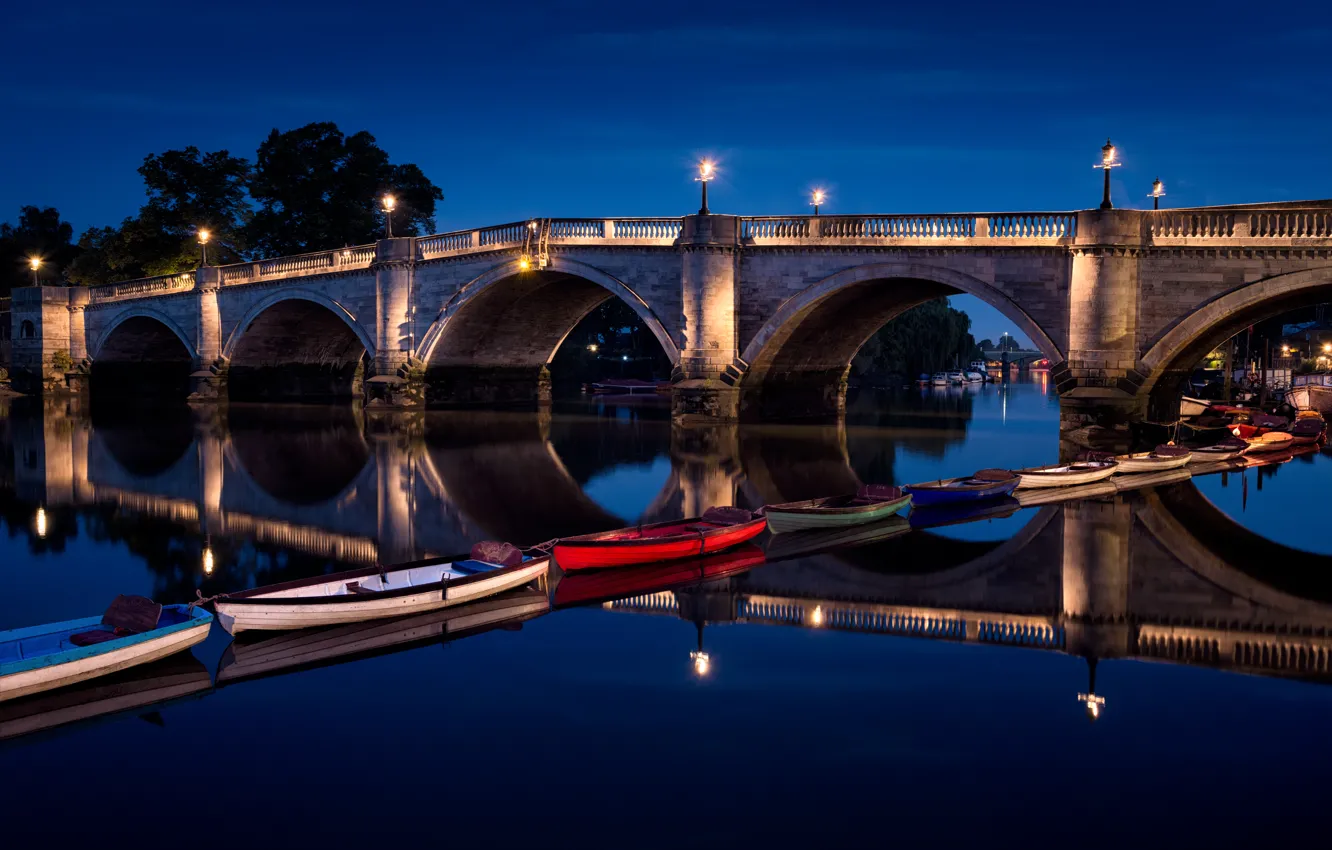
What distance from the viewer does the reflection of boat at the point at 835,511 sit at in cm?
→ 1407

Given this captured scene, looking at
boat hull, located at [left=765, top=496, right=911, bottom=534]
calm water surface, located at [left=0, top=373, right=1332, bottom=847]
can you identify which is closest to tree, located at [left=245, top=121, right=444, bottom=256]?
calm water surface, located at [left=0, top=373, right=1332, bottom=847]

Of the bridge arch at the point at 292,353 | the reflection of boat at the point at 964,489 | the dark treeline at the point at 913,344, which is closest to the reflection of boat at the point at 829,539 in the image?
the reflection of boat at the point at 964,489

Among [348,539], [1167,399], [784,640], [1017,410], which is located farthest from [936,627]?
[1017,410]

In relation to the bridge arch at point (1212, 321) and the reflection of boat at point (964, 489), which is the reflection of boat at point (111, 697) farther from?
the bridge arch at point (1212, 321)

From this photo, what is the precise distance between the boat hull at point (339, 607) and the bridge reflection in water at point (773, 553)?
1.10 metres

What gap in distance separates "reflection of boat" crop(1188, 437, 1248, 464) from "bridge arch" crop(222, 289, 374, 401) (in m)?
30.9

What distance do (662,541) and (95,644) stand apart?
19.2 feet

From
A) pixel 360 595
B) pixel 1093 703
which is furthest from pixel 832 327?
pixel 1093 703

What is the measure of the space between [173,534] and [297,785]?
9155 millimetres

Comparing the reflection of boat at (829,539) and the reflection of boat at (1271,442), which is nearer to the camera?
the reflection of boat at (829,539)

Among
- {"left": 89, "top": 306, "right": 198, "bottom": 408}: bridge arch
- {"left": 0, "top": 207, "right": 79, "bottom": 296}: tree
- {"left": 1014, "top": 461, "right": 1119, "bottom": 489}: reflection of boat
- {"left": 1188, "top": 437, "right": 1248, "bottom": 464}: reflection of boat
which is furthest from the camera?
{"left": 0, "top": 207, "right": 79, "bottom": 296}: tree

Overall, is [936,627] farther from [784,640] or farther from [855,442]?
[855,442]

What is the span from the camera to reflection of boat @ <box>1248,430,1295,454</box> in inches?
953

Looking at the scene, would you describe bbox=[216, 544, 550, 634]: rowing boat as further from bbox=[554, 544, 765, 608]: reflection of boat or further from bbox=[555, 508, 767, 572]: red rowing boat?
bbox=[555, 508, 767, 572]: red rowing boat
